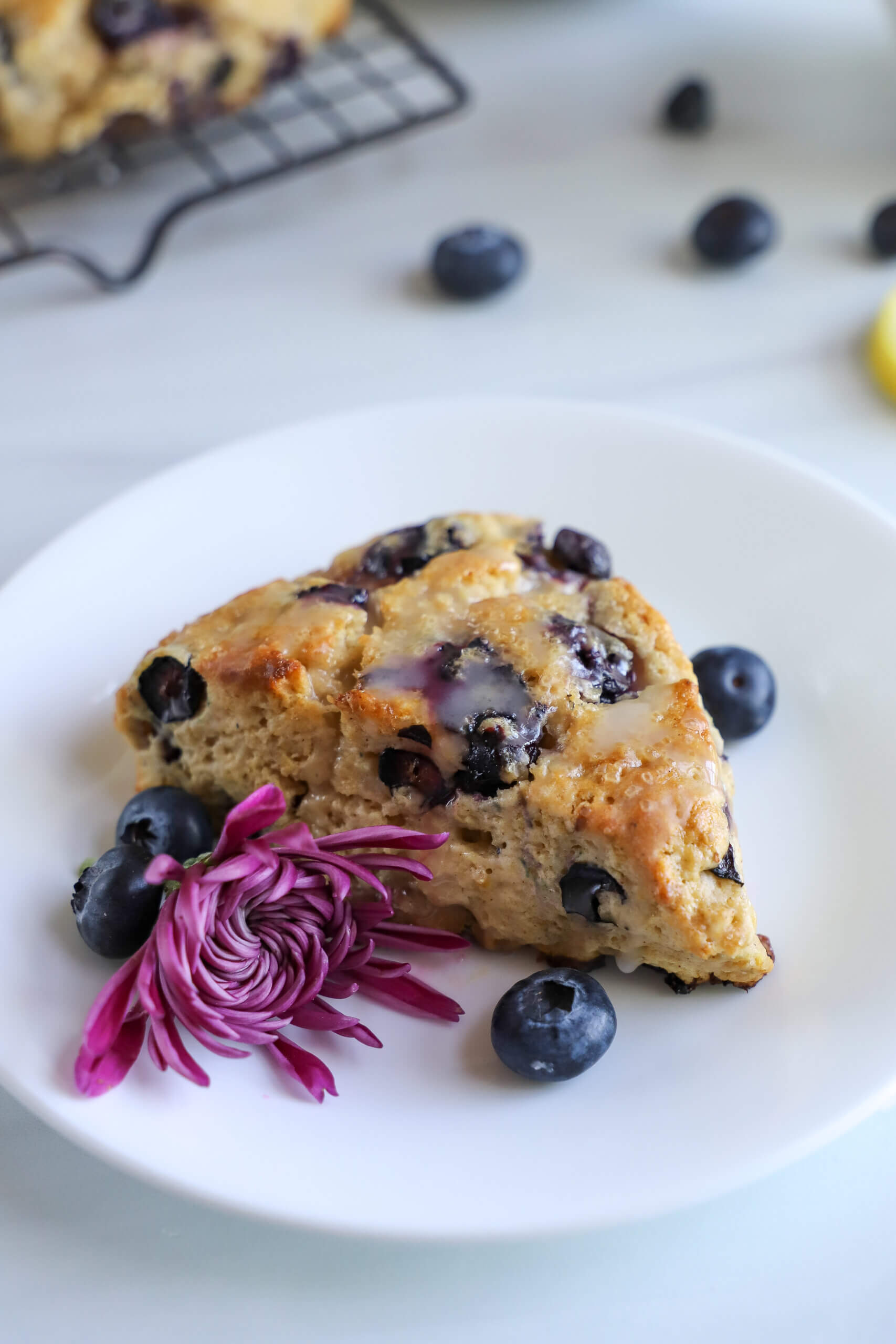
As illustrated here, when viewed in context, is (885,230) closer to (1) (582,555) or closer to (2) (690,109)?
(2) (690,109)

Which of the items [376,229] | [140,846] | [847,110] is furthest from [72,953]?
[847,110]

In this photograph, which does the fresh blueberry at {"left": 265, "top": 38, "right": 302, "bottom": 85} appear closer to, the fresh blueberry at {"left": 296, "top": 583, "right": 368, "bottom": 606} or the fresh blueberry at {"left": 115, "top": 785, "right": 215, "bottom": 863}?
the fresh blueberry at {"left": 296, "top": 583, "right": 368, "bottom": 606}

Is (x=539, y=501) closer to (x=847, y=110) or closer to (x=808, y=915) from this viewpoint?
(x=808, y=915)

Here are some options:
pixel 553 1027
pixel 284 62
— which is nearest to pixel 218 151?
pixel 284 62

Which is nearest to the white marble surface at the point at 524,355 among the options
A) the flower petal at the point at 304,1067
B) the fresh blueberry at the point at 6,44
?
the flower petal at the point at 304,1067

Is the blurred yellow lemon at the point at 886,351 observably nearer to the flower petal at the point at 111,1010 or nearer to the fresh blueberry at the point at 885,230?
the fresh blueberry at the point at 885,230

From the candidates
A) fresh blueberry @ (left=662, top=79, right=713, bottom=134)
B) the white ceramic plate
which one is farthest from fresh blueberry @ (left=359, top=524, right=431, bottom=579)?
fresh blueberry @ (left=662, top=79, right=713, bottom=134)
